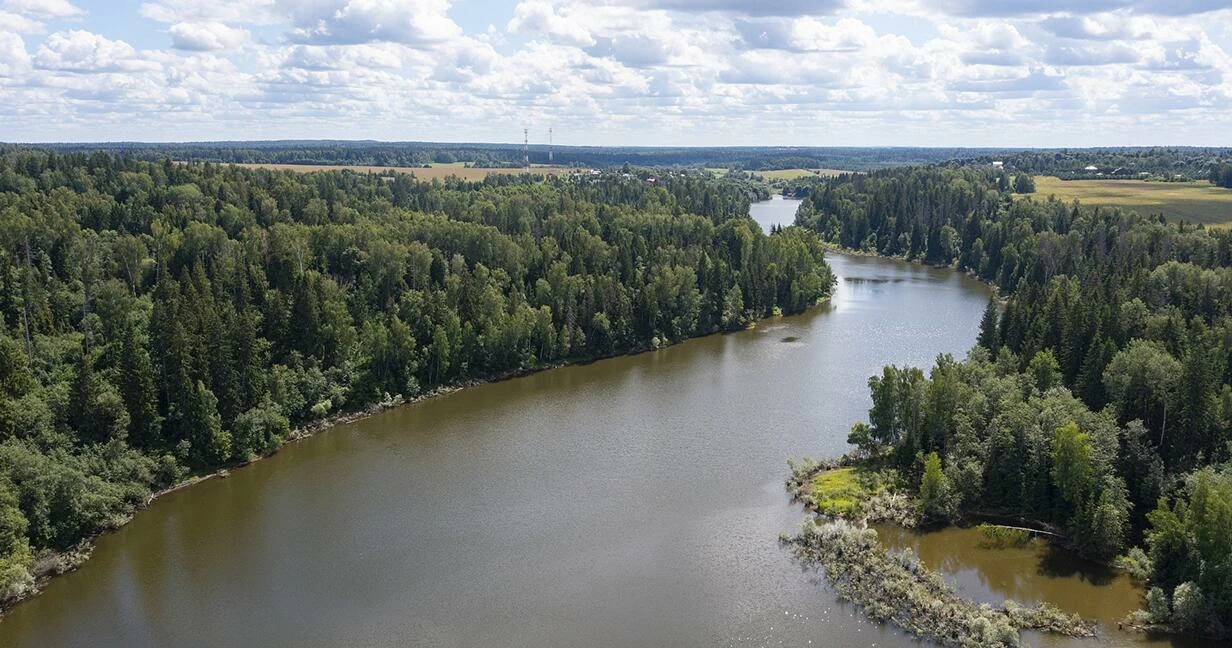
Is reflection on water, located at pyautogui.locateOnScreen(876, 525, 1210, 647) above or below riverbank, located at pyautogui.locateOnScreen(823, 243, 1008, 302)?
below

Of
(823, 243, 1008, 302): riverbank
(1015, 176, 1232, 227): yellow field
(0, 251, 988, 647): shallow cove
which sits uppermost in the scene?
(1015, 176, 1232, 227): yellow field

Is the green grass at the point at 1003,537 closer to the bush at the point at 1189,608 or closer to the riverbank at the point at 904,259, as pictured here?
the bush at the point at 1189,608

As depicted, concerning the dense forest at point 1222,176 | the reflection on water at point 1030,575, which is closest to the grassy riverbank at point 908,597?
the reflection on water at point 1030,575

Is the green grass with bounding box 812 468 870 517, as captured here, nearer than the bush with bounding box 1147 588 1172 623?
No

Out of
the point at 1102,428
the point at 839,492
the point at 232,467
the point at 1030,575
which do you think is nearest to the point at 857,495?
the point at 839,492

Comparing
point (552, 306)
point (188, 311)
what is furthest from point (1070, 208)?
point (188, 311)

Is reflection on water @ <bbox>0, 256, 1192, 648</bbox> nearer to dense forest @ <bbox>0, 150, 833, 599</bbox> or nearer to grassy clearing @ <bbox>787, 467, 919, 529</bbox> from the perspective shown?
grassy clearing @ <bbox>787, 467, 919, 529</bbox>

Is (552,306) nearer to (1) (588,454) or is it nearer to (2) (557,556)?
(1) (588,454)

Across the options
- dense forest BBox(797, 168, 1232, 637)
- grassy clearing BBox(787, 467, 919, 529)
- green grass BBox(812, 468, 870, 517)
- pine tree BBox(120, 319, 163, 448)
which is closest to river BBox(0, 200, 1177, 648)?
grassy clearing BBox(787, 467, 919, 529)
